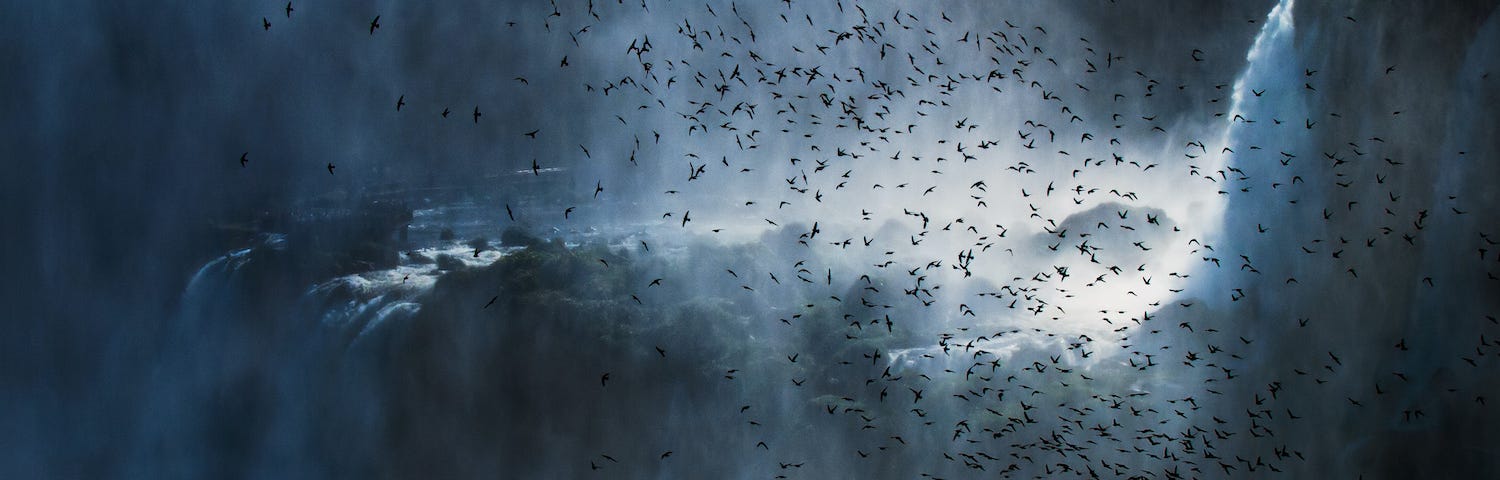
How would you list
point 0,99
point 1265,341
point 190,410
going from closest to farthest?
1. point 0,99
2. point 190,410
3. point 1265,341

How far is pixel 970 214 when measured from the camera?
43.4ft

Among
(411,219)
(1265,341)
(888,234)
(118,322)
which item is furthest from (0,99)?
(1265,341)

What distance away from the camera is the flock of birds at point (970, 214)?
11.4 meters

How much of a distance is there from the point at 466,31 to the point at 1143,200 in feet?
28.8

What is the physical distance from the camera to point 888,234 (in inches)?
488

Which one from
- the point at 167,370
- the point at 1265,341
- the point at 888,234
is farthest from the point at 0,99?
the point at 1265,341

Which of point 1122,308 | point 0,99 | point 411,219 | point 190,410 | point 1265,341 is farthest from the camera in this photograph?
point 1122,308

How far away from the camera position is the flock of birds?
11445mm

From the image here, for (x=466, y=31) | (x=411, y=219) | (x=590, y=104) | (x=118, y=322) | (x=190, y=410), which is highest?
(x=466, y=31)

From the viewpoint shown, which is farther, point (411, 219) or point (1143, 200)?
point (1143, 200)

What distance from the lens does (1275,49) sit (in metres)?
12.5

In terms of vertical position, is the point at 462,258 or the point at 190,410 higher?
the point at 462,258

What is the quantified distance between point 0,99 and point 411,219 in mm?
3761

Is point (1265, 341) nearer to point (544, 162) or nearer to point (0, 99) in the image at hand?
point (544, 162)
